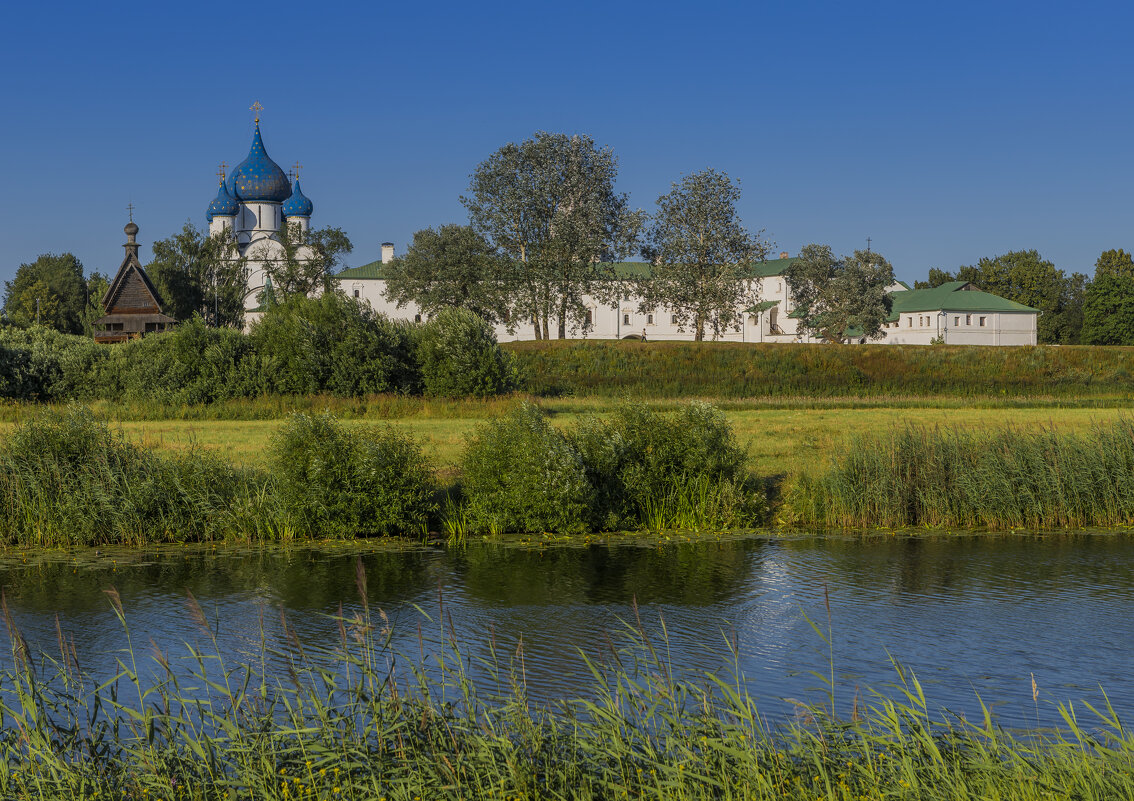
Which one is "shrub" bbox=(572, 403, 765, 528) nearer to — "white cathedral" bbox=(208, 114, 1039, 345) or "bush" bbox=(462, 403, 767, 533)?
"bush" bbox=(462, 403, 767, 533)

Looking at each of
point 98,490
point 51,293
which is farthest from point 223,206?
point 98,490

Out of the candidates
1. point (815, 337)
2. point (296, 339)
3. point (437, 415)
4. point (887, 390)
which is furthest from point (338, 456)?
point (815, 337)

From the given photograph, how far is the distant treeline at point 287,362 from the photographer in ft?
120

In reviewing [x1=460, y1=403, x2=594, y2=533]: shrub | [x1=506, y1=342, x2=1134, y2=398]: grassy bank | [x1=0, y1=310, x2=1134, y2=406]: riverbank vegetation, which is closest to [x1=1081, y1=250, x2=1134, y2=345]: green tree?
[x1=506, y1=342, x2=1134, y2=398]: grassy bank

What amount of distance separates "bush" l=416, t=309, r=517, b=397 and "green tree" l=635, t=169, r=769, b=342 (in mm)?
29760

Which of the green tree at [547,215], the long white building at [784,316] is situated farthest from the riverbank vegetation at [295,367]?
the long white building at [784,316]

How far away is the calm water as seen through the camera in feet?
34.2

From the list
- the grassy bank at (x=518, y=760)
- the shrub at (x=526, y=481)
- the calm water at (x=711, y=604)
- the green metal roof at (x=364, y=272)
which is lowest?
the calm water at (x=711, y=604)

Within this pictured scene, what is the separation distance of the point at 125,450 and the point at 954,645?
13.5 metres

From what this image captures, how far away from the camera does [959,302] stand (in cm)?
10512

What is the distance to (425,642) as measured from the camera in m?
11.3

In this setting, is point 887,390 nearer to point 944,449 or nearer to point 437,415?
point 437,415

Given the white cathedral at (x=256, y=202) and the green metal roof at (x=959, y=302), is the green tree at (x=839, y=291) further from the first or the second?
the white cathedral at (x=256, y=202)

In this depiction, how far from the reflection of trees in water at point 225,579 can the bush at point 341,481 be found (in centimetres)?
80
